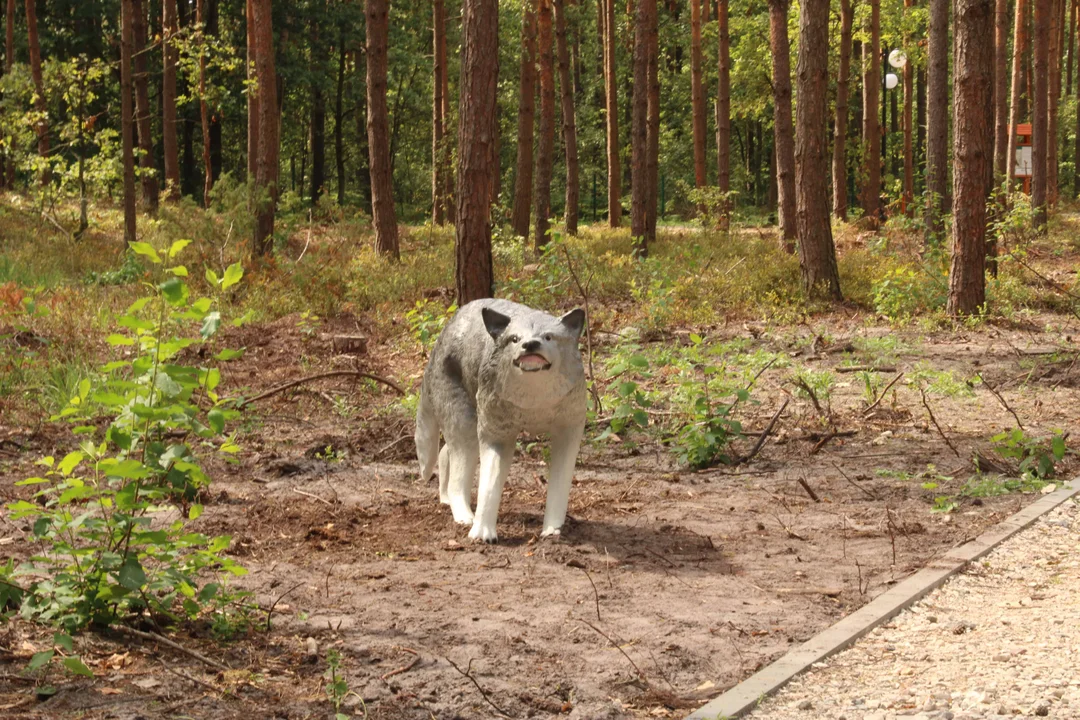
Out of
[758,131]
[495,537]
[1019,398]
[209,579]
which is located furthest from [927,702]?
[758,131]

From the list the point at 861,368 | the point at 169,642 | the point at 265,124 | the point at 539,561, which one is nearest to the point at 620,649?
the point at 539,561

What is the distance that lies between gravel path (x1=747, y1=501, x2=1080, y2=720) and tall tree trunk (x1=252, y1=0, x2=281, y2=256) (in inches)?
598

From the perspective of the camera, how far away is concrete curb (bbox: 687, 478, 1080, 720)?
464cm

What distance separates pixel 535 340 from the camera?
6.43 m

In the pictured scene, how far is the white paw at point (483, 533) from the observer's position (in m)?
6.98

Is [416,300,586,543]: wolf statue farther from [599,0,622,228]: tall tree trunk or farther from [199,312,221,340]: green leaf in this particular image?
[599,0,622,228]: tall tree trunk

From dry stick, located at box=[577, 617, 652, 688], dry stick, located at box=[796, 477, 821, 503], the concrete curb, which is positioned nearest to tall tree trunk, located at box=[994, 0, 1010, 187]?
dry stick, located at box=[796, 477, 821, 503]

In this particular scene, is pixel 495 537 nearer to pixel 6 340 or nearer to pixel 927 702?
pixel 927 702

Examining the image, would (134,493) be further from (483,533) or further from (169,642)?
(483,533)

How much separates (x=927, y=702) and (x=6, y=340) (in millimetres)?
10421

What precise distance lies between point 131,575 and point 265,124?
55.6 feet

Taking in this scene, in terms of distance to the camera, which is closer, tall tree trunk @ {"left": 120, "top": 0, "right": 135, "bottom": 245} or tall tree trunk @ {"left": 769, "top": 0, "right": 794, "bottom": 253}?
tall tree trunk @ {"left": 120, "top": 0, "right": 135, "bottom": 245}

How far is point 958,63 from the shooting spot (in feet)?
50.3

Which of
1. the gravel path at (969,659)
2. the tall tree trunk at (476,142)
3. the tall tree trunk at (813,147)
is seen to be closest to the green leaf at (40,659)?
the gravel path at (969,659)
